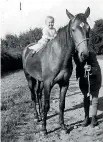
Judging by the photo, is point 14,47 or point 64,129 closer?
point 64,129

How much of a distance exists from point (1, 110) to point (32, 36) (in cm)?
4743

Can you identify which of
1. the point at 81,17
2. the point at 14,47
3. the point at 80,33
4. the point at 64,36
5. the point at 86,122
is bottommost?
the point at 14,47

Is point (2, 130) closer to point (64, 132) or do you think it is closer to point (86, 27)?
point (64, 132)

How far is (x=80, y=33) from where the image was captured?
533 cm

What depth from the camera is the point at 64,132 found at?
20.7ft

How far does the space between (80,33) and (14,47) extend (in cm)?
3402

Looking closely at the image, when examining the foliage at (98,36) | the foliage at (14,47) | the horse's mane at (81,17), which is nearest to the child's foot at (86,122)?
the horse's mane at (81,17)

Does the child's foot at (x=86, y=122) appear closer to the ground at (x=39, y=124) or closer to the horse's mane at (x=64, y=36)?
the ground at (x=39, y=124)

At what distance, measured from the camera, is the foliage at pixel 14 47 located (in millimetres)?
25750

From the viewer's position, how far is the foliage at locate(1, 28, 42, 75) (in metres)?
25.8

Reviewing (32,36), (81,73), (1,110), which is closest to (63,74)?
(81,73)

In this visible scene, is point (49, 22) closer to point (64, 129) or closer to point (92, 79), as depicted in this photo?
point (92, 79)

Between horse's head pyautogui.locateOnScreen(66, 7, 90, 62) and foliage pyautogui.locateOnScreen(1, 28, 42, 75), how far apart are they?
1787 centimetres

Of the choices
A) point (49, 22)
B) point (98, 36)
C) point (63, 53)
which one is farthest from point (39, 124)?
point (98, 36)
